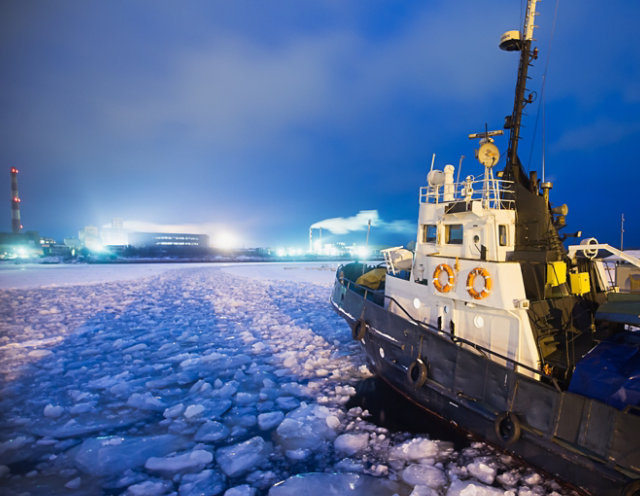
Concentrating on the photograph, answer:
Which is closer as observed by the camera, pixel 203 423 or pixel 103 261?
pixel 203 423

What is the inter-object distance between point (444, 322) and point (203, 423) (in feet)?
14.4

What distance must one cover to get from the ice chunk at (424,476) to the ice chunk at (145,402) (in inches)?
163

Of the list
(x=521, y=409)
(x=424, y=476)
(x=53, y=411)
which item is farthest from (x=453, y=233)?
(x=53, y=411)

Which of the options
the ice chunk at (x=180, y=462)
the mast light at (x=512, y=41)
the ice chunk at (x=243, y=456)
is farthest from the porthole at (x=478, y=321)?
the mast light at (x=512, y=41)

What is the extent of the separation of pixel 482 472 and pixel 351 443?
1.72 m

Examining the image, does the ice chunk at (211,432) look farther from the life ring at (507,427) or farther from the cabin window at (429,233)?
the cabin window at (429,233)

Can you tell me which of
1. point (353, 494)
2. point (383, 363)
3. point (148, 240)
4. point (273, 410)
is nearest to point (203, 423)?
point (273, 410)

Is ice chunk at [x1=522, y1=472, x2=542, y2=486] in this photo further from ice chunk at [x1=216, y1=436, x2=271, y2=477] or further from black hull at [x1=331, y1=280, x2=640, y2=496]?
ice chunk at [x1=216, y1=436, x2=271, y2=477]

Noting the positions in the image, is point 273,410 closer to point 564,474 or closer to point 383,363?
point 383,363

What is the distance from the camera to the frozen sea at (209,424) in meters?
3.86

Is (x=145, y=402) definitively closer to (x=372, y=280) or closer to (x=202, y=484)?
(x=202, y=484)

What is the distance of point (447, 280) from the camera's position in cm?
534

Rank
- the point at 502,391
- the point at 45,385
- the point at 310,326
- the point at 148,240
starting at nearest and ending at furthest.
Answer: the point at 502,391, the point at 45,385, the point at 310,326, the point at 148,240

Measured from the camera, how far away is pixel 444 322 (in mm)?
5707
